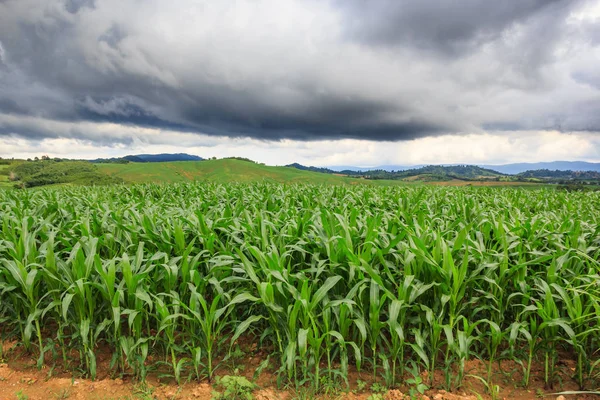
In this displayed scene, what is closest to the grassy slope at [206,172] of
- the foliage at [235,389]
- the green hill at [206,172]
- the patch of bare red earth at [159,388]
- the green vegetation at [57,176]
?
the green hill at [206,172]

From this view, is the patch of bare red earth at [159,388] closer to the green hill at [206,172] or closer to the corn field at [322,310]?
the corn field at [322,310]

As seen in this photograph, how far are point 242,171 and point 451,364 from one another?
111 metres

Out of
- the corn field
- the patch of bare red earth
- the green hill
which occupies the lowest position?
the patch of bare red earth

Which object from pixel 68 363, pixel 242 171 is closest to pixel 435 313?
pixel 68 363

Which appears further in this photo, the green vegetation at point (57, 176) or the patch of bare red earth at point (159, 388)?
the green vegetation at point (57, 176)

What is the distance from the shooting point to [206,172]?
11275 cm

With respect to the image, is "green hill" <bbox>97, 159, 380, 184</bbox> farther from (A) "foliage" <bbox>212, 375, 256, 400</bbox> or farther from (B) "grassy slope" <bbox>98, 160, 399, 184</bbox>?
(A) "foliage" <bbox>212, 375, 256, 400</bbox>

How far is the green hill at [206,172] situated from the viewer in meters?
98.4

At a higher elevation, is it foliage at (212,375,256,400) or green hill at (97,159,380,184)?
green hill at (97,159,380,184)

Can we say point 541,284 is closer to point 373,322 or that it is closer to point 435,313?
point 435,313

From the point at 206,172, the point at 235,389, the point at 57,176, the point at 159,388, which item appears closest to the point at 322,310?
the point at 235,389

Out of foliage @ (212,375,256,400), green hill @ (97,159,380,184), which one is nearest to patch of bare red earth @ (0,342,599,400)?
foliage @ (212,375,256,400)

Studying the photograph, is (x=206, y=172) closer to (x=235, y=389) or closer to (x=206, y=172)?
(x=206, y=172)

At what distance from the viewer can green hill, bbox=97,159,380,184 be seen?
98438 millimetres
